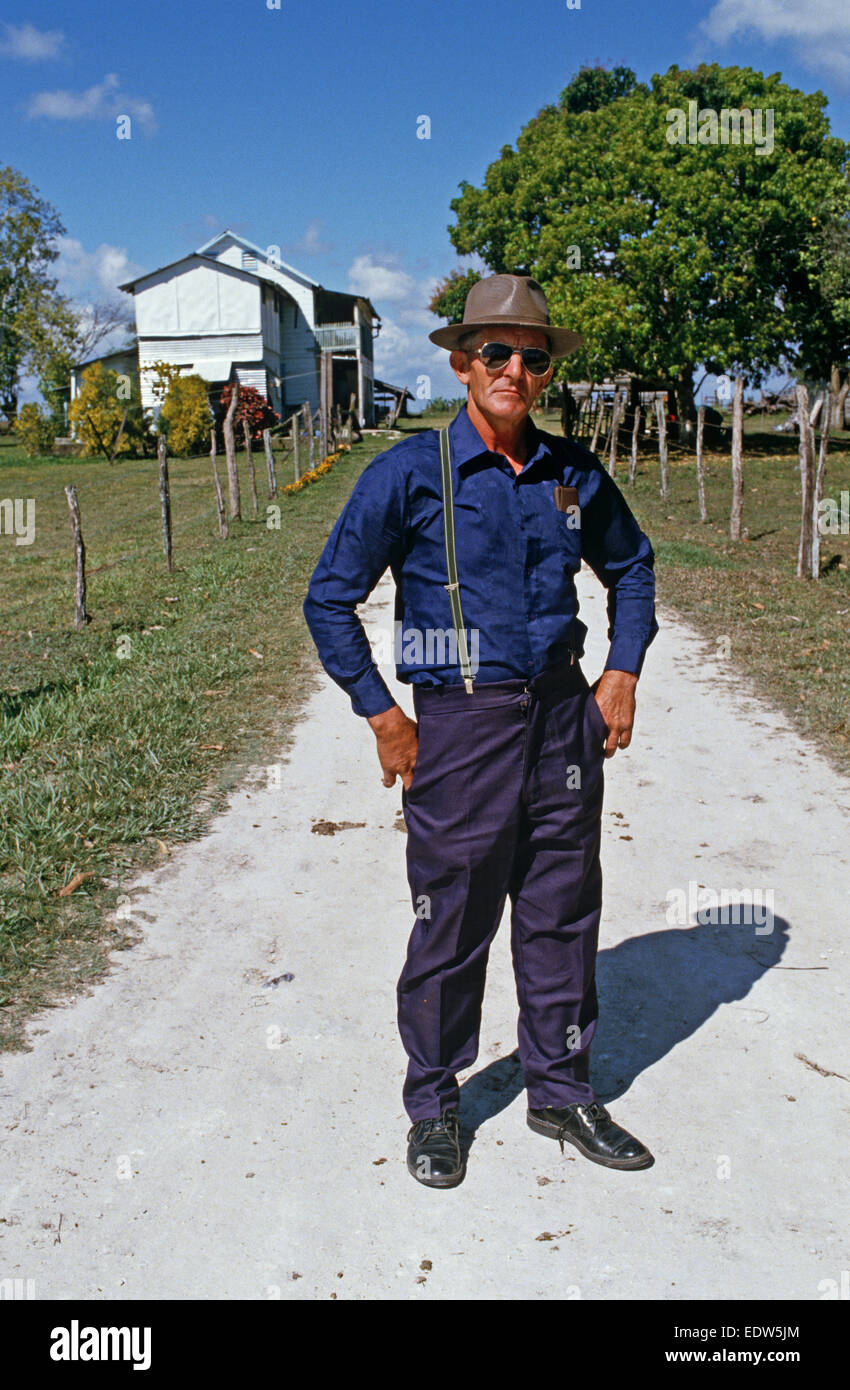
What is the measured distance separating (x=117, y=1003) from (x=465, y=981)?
4.89 ft

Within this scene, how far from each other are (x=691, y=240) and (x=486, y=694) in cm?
2828

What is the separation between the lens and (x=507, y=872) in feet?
10.3

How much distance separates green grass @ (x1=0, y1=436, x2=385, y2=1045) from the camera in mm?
4660

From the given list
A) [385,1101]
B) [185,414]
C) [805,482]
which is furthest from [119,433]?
[385,1101]

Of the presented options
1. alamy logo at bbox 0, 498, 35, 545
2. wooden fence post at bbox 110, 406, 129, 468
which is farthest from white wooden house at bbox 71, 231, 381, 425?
alamy logo at bbox 0, 498, 35, 545

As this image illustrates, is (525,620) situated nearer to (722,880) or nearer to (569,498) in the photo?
(569,498)

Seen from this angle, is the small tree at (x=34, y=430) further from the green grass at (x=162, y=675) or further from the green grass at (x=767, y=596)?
the green grass at (x=767, y=596)

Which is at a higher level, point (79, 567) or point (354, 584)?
point (354, 584)

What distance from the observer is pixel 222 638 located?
999 centimetres

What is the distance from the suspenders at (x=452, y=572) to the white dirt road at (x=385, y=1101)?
1370mm

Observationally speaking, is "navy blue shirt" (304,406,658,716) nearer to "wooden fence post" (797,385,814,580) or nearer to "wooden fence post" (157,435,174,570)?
"wooden fence post" (797,385,814,580)

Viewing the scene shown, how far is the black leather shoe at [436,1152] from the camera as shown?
306 centimetres

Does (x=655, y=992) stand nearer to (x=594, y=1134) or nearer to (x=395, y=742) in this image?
(x=594, y=1134)
